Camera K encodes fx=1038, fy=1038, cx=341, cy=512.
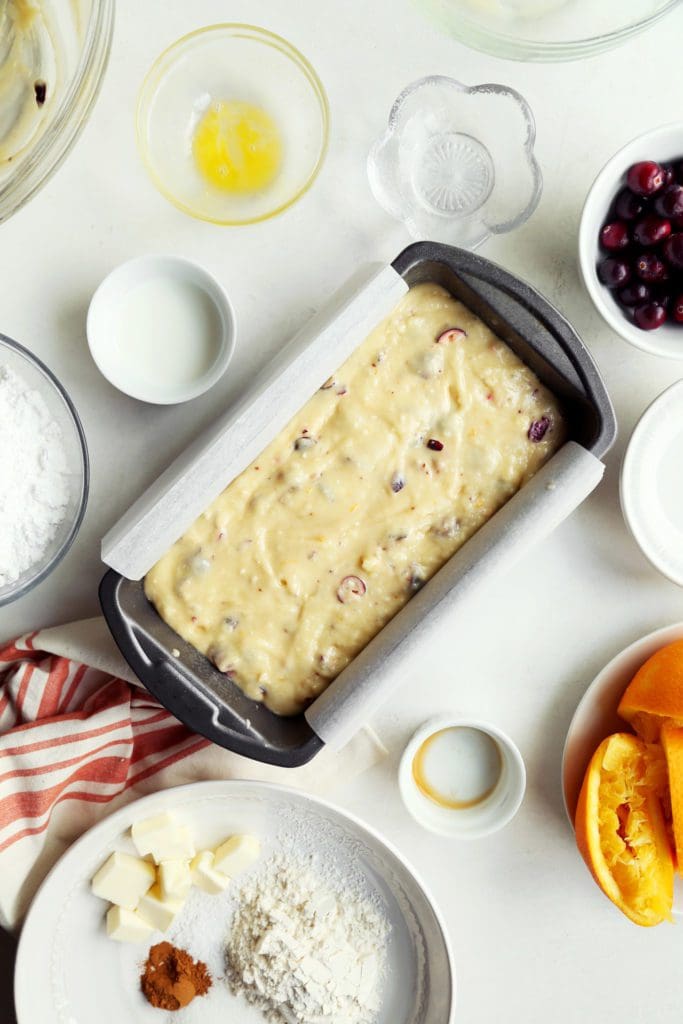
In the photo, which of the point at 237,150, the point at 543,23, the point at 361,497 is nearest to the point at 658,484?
the point at 361,497

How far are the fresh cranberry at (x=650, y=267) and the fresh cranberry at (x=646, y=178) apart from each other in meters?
0.08

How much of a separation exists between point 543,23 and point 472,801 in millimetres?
1131

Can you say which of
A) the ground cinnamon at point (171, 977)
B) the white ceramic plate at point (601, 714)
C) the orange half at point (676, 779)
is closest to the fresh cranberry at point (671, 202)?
the white ceramic plate at point (601, 714)

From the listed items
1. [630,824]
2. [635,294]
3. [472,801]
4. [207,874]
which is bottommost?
[630,824]

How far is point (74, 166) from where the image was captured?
1568 mm

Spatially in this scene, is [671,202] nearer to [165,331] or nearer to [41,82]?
[165,331]

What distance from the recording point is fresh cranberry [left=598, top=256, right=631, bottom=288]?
4.91 feet

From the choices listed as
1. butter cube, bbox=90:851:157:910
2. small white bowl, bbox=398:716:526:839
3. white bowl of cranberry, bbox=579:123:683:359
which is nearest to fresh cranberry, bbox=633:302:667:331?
white bowl of cranberry, bbox=579:123:683:359

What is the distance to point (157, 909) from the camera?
1623 millimetres

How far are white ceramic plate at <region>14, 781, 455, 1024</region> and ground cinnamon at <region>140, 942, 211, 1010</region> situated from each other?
17 millimetres

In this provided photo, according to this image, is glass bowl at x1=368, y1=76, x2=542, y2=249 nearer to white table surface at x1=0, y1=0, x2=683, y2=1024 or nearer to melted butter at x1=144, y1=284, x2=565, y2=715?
white table surface at x1=0, y1=0, x2=683, y2=1024

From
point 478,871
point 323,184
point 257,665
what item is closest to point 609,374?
point 323,184

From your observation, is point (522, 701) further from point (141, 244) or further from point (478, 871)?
point (141, 244)

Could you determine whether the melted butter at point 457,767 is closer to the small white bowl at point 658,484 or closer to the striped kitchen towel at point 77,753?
the striped kitchen towel at point 77,753
